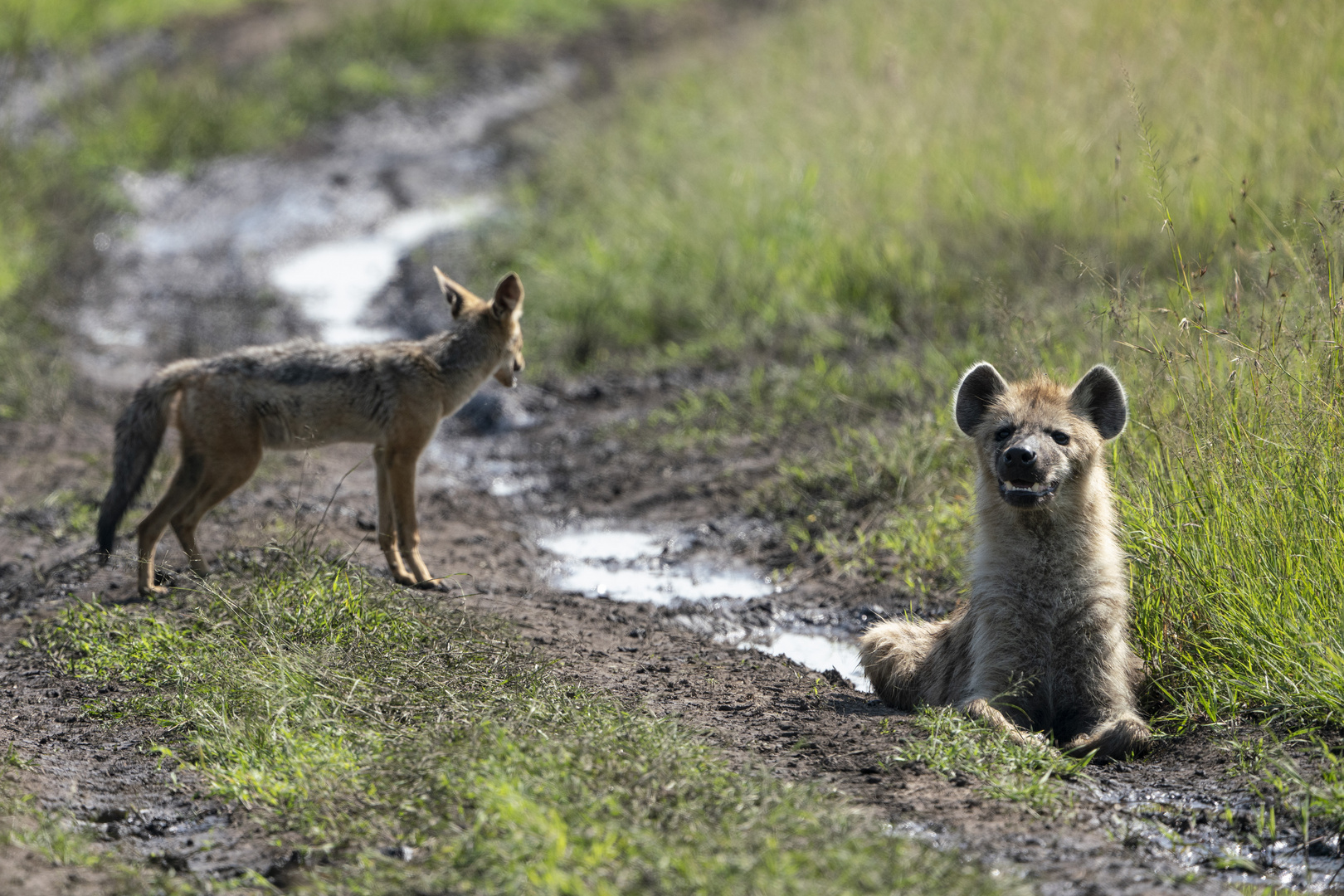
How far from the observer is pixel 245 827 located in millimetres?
3832

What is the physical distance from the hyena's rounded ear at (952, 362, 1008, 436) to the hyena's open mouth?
48cm

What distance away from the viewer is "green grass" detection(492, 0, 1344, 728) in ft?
15.3

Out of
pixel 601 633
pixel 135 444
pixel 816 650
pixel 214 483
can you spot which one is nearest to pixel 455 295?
pixel 214 483

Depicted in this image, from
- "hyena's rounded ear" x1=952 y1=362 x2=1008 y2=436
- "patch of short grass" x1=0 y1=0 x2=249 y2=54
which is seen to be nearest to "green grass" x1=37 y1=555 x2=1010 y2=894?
"hyena's rounded ear" x1=952 y1=362 x2=1008 y2=436

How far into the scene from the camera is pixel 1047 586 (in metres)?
4.62

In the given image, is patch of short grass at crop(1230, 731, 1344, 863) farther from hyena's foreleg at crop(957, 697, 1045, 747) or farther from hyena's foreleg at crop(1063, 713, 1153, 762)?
hyena's foreleg at crop(957, 697, 1045, 747)

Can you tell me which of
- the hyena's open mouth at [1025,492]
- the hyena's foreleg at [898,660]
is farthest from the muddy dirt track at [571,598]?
the hyena's open mouth at [1025,492]

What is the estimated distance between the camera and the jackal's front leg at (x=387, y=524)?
609 cm

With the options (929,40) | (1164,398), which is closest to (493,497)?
(1164,398)

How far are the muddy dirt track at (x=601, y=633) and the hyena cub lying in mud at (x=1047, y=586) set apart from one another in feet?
0.84

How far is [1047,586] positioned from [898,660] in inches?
25.9

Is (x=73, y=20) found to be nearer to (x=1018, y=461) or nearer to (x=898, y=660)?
(x=898, y=660)

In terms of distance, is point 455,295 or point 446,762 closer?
point 446,762

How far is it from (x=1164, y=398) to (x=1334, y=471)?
0.90 m
